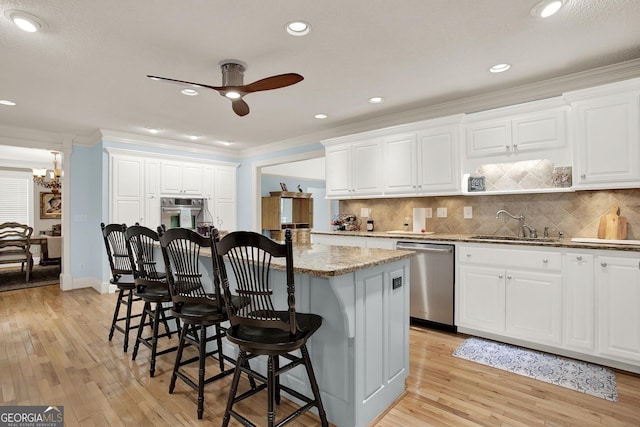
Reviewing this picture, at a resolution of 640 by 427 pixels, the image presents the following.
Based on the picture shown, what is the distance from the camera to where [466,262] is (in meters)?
3.22

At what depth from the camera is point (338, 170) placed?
4.68 meters

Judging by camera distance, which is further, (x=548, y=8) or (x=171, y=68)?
(x=171, y=68)

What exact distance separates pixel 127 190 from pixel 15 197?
5562mm

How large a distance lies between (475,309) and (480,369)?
0.70 meters

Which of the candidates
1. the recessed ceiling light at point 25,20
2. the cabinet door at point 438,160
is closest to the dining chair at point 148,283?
the recessed ceiling light at point 25,20

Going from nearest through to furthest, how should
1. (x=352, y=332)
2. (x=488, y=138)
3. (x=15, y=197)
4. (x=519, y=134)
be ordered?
(x=352, y=332) < (x=519, y=134) < (x=488, y=138) < (x=15, y=197)

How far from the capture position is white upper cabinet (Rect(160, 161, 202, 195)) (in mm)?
5676

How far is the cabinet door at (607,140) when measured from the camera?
2631mm

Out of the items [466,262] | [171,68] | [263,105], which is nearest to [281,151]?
[263,105]

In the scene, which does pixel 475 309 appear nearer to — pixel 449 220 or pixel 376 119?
pixel 449 220

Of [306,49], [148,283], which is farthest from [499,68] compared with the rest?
[148,283]

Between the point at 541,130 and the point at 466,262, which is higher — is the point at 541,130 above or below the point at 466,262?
above

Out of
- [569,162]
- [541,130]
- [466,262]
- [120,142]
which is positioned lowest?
[466,262]

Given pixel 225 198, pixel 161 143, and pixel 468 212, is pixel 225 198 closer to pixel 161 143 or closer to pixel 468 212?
pixel 161 143
